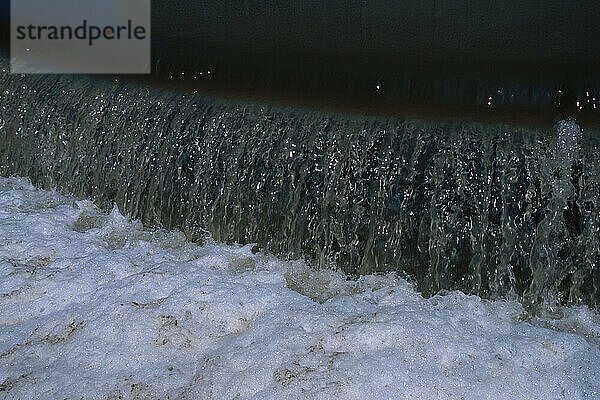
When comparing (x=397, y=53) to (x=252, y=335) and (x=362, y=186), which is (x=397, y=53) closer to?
(x=362, y=186)

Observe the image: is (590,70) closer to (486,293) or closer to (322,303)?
(486,293)

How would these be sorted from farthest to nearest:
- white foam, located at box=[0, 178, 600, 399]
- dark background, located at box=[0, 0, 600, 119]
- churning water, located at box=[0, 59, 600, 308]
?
dark background, located at box=[0, 0, 600, 119] → churning water, located at box=[0, 59, 600, 308] → white foam, located at box=[0, 178, 600, 399]

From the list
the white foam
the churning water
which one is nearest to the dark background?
the churning water

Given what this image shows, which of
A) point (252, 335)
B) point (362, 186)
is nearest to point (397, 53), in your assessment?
point (362, 186)

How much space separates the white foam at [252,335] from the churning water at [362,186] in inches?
6.2

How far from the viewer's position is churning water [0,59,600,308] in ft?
8.57

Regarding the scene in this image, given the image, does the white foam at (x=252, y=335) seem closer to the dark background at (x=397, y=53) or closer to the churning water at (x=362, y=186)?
the churning water at (x=362, y=186)

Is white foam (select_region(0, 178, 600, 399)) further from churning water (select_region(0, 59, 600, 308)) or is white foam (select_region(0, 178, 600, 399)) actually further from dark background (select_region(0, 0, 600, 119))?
dark background (select_region(0, 0, 600, 119))

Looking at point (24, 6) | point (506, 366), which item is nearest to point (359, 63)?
point (506, 366)

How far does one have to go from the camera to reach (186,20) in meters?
3.66

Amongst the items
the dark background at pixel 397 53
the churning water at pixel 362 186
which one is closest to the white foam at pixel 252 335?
the churning water at pixel 362 186

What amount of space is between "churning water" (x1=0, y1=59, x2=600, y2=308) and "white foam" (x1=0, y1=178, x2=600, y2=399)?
0.16 metres

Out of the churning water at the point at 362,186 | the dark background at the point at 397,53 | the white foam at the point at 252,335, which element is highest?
the dark background at the point at 397,53

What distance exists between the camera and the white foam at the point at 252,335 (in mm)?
2049
